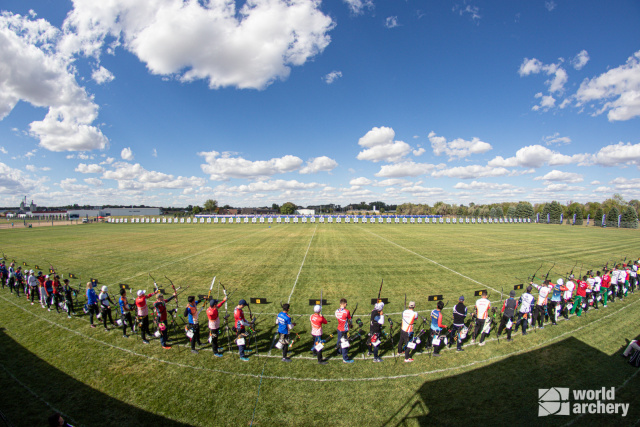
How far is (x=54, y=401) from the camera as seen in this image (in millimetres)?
6688

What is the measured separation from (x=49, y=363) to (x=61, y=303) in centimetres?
659

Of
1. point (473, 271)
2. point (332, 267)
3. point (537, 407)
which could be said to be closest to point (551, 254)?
point (473, 271)

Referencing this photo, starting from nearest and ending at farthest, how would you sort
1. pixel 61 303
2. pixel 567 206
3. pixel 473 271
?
pixel 61 303, pixel 473 271, pixel 567 206

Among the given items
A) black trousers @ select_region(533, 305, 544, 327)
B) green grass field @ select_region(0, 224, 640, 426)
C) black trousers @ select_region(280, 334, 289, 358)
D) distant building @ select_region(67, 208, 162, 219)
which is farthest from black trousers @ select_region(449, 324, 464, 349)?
distant building @ select_region(67, 208, 162, 219)

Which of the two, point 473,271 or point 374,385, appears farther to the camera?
point 473,271

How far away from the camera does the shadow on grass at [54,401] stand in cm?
606

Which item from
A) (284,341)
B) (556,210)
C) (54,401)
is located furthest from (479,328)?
(556,210)

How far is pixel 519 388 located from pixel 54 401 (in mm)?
12146

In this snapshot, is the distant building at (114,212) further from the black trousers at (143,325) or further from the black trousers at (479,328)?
the black trousers at (479,328)

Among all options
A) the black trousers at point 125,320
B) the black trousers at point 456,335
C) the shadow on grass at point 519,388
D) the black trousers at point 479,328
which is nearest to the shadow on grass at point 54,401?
the black trousers at point 125,320

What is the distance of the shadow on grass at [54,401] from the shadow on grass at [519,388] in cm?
605

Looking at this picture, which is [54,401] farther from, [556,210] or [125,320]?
[556,210]

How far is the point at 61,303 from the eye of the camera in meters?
13.2

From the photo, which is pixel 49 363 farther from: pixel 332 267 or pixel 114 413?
pixel 332 267
